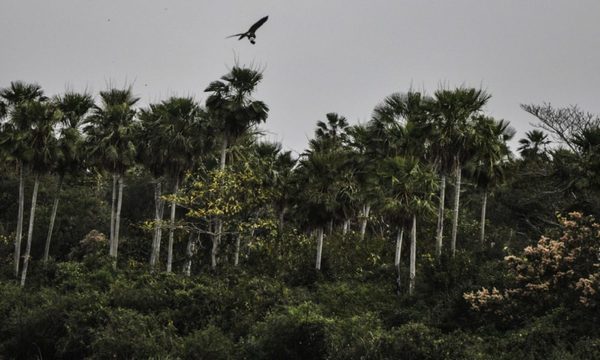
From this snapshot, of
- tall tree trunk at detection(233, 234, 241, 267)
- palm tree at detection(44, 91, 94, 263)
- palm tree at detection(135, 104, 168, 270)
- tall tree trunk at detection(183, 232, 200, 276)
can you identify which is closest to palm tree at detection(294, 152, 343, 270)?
tall tree trunk at detection(233, 234, 241, 267)

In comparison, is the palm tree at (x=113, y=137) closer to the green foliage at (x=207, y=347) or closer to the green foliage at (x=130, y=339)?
the green foliage at (x=130, y=339)

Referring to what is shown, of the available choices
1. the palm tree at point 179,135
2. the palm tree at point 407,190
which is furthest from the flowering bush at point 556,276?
the palm tree at point 179,135

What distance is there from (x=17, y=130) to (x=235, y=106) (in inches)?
477

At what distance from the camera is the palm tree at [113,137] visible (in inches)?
1331

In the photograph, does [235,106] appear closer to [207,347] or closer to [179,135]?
[179,135]

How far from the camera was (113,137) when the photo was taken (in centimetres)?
3412

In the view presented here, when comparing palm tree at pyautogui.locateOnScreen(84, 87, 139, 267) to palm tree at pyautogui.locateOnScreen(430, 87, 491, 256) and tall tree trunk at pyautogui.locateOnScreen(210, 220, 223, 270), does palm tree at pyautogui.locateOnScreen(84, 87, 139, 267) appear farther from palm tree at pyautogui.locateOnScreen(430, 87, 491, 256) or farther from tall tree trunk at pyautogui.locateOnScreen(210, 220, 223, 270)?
palm tree at pyautogui.locateOnScreen(430, 87, 491, 256)

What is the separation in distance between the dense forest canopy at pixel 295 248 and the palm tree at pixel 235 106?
0.08 meters

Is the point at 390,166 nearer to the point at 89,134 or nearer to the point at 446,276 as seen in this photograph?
the point at 446,276

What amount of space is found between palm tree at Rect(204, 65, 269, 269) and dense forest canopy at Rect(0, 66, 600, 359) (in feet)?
0.27

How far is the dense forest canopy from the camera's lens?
1767cm

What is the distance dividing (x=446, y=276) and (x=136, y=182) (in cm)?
3287

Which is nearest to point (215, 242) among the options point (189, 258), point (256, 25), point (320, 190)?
point (189, 258)

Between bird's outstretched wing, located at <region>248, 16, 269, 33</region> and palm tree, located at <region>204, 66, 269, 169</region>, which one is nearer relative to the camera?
bird's outstretched wing, located at <region>248, 16, 269, 33</region>
